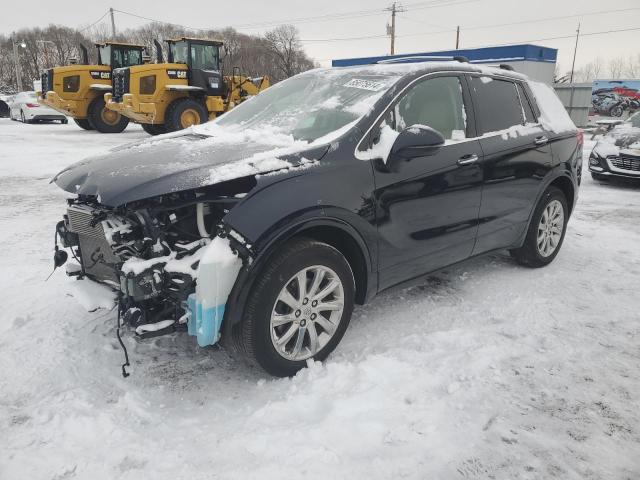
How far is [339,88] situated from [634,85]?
40.1 metres

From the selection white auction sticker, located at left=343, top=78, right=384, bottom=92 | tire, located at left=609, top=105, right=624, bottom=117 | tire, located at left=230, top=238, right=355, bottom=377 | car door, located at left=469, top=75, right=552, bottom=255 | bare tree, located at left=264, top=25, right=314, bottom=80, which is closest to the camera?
tire, located at left=230, top=238, right=355, bottom=377

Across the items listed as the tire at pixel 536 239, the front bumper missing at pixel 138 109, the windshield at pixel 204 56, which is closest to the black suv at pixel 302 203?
the tire at pixel 536 239

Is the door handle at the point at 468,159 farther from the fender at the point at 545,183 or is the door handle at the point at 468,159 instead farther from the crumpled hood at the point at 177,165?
the crumpled hood at the point at 177,165

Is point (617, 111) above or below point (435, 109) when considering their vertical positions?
above

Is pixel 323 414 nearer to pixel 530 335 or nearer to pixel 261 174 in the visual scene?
pixel 261 174

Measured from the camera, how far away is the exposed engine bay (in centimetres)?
244

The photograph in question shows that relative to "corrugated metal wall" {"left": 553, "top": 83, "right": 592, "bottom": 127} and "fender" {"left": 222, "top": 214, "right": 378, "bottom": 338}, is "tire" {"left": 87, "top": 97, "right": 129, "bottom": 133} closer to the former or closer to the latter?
"fender" {"left": 222, "top": 214, "right": 378, "bottom": 338}

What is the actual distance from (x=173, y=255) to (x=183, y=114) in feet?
44.1

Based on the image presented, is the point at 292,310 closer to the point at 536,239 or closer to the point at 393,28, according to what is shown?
the point at 536,239

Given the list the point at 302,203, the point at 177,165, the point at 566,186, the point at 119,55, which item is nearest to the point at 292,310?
the point at 302,203

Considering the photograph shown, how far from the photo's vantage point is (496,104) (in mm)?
3951

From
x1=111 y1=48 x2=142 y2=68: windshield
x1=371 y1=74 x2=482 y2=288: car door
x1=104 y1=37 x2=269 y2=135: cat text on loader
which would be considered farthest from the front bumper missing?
x1=371 y1=74 x2=482 y2=288: car door

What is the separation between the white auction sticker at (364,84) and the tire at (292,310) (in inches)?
46.9

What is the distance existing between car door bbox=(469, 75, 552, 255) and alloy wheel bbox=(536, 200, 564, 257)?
0.32m
